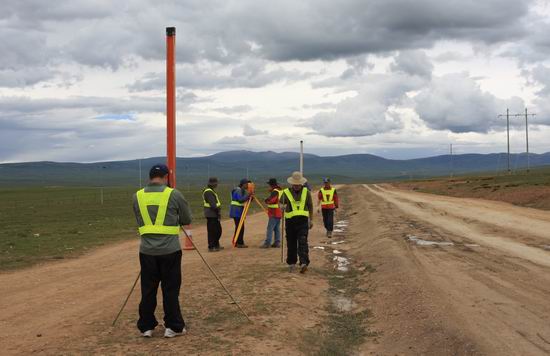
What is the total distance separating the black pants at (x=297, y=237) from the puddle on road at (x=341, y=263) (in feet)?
5.51

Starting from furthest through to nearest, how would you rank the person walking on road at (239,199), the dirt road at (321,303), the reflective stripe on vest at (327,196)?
the reflective stripe on vest at (327,196)
the person walking on road at (239,199)
the dirt road at (321,303)

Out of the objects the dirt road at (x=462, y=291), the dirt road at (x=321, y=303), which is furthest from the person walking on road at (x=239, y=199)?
the dirt road at (x=462, y=291)

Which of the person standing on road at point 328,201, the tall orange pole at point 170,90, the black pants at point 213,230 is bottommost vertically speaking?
the black pants at point 213,230

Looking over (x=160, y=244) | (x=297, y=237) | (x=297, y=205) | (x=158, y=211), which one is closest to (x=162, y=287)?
(x=160, y=244)

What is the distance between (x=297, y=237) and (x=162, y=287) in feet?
16.8

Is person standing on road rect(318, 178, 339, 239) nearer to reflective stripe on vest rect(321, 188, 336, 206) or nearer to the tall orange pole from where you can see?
reflective stripe on vest rect(321, 188, 336, 206)

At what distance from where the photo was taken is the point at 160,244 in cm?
719

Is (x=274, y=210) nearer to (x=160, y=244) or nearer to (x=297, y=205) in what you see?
(x=297, y=205)

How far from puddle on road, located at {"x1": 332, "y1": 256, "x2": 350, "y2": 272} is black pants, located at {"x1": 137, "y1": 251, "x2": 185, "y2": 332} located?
664 cm

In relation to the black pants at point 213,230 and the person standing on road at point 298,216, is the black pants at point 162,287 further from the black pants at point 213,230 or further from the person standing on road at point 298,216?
the black pants at point 213,230

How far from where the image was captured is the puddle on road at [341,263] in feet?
44.4

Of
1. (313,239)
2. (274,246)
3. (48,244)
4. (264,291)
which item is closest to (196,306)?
(264,291)

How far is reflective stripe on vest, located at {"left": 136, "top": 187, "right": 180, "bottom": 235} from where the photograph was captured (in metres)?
7.19

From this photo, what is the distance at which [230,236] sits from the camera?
20.7m
